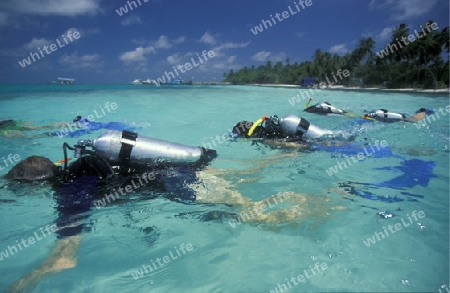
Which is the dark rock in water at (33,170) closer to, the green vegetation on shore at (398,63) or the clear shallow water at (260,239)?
the clear shallow water at (260,239)

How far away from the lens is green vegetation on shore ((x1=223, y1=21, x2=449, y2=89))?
49906mm

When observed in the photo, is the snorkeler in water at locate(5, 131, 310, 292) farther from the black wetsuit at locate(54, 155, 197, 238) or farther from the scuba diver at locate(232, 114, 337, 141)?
the scuba diver at locate(232, 114, 337, 141)

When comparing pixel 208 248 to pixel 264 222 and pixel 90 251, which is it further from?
pixel 90 251

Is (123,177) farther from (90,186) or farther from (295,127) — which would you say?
(295,127)

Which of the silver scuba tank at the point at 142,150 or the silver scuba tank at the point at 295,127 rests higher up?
the silver scuba tank at the point at 142,150

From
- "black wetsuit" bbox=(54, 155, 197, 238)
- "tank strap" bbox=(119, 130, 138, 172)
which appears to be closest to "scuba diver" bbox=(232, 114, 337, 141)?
"black wetsuit" bbox=(54, 155, 197, 238)

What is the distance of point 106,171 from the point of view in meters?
4.51

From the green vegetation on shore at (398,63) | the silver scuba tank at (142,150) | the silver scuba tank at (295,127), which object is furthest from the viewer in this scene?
the green vegetation on shore at (398,63)

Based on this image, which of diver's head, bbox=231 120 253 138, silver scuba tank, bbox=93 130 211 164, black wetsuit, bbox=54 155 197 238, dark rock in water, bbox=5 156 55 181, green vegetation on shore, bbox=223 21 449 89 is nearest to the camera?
black wetsuit, bbox=54 155 197 238

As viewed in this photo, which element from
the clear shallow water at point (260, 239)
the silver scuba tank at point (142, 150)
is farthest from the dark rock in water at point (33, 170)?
the silver scuba tank at point (142, 150)

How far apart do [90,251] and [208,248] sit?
5.02 ft

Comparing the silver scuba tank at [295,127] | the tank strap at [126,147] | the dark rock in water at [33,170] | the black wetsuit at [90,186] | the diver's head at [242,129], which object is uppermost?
the dark rock in water at [33,170]

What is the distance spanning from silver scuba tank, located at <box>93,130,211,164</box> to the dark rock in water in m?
1.16

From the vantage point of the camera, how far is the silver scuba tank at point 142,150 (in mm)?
4605
